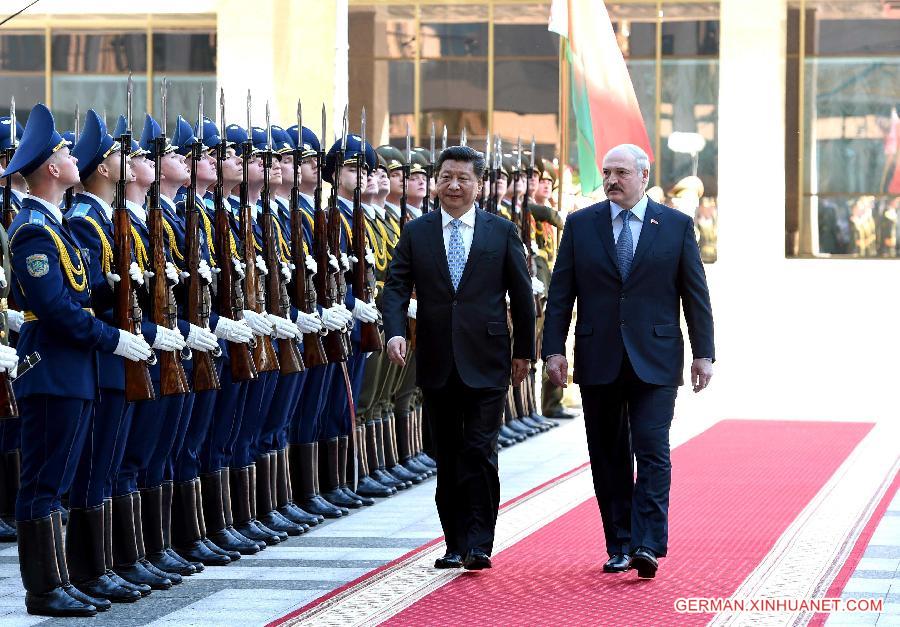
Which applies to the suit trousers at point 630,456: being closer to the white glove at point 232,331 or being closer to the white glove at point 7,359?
the white glove at point 232,331

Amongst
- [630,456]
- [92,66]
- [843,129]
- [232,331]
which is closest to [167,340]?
[232,331]

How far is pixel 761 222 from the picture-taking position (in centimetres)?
2417

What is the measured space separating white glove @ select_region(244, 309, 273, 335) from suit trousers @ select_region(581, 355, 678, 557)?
1.34 meters

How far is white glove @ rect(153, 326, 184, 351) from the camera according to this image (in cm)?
677

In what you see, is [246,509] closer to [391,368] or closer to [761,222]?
[391,368]

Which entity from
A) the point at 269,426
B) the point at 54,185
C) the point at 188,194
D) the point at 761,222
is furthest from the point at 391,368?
the point at 761,222

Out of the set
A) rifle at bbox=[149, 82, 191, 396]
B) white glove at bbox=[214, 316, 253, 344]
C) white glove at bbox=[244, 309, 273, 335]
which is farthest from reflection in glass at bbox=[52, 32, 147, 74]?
rifle at bbox=[149, 82, 191, 396]

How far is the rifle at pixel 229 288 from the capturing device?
7.67m

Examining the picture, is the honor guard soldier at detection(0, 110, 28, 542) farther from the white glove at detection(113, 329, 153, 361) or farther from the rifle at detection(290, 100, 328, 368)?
the white glove at detection(113, 329, 153, 361)

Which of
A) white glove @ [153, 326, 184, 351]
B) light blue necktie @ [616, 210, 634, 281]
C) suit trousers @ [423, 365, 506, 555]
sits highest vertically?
light blue necktie @ [616, 210, 634, 281]

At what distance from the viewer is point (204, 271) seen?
7332 mm

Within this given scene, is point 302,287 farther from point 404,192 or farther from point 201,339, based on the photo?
point 404,192

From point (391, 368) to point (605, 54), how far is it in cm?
477

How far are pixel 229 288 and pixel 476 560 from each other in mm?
1438
